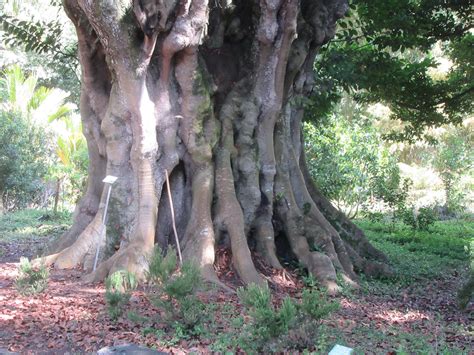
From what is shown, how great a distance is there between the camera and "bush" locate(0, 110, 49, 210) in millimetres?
18266

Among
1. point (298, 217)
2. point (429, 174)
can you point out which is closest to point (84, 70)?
point (298, 217)

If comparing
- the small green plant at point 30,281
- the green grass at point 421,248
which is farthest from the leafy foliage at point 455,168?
the small green plant at point 30,281

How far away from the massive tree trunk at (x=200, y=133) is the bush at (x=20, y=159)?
925cm

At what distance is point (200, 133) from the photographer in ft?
29.2

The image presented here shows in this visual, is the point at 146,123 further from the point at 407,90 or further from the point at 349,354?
the point at 407,90

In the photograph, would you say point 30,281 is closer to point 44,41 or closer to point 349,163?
point 44,41

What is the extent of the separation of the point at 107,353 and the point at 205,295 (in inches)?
102

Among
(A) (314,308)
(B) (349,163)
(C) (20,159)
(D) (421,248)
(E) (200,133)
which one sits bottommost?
(A) (314,308)

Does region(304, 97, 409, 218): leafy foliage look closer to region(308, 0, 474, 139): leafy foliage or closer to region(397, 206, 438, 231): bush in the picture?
region(397, 206, 438, 231): bush

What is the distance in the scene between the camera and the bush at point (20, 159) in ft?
59.9

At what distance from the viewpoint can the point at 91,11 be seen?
7.94 metres

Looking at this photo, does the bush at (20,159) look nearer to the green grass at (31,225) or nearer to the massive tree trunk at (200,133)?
the green grass at (31,225)

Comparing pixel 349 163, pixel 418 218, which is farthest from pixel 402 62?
pixel 418 218

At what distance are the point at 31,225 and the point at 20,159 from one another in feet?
12.9
